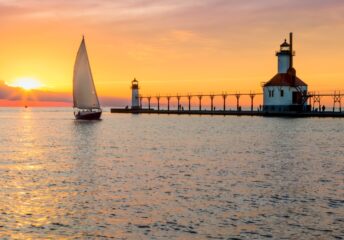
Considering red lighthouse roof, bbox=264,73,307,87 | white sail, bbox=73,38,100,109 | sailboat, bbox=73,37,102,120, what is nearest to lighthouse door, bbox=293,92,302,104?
red lighthouse roof, bbox=264,73,307,87

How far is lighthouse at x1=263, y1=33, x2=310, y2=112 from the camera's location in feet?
355

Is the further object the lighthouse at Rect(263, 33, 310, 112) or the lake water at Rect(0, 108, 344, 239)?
the lighthouse at Rect(263, 33, 310, 112)

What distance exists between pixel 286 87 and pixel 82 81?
43682 millimetres

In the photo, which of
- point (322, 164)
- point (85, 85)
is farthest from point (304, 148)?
point (85, 85)

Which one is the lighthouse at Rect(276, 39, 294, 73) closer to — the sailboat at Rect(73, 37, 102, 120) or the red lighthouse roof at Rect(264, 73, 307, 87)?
the red lighthouse roof at Rect(264, 73, 307, 87)

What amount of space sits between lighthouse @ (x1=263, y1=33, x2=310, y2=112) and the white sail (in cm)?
3957

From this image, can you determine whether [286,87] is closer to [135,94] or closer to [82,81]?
[82,81]

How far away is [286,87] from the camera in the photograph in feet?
352

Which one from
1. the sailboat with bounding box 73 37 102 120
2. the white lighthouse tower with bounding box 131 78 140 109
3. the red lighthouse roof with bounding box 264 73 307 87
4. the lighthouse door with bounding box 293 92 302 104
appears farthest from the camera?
the white lighthouse tower with bounding box 131 78 140 109

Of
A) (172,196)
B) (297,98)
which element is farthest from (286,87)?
(172,196)

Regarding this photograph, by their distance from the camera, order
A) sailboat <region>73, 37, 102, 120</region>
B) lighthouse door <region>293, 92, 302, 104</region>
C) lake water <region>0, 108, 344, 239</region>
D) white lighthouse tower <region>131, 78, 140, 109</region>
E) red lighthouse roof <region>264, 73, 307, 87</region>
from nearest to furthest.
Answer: lake water <region>0, 108, 344, 239</region>, sailboat <region>73, 37, 102, 120</region>, red lighthouse roof <region>264, 73, 307, 87</region>, lighthouse door <region>293, 92, 302, 104</region>, white lighthouse tower <region>131, 78, 140, 109</region>

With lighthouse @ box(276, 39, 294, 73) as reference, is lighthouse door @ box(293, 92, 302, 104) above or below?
below

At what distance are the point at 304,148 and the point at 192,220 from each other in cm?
3385

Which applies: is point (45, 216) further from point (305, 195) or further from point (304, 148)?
point (304, 148)
